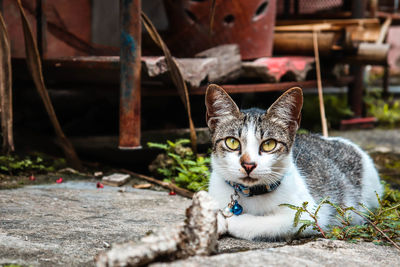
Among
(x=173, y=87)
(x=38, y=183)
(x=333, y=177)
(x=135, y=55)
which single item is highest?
(x=135, y=55)

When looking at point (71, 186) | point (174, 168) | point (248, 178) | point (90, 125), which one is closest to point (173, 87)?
point (174, 168)

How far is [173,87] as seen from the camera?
4.89 m

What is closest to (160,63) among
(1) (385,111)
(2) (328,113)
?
(2) (328,113)

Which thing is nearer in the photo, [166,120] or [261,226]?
[261,226]

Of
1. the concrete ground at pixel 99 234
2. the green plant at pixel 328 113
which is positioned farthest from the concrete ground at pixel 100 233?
the green plant at pixel 328 113

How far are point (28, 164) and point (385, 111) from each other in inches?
234

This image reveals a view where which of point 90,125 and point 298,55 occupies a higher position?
point 298,55

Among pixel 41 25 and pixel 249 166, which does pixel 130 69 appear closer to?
pixel 41 25

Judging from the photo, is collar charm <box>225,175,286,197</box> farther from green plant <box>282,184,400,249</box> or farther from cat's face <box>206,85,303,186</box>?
green plant <box>282,184,400,249</box>

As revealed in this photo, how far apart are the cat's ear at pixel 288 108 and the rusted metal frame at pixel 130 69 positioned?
156 centimetres

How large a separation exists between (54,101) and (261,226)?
4541mm

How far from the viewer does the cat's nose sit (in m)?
2.63

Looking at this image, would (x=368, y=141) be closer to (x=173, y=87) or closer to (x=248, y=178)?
(x=173, y=87)

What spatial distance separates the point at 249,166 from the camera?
2.62 metres
